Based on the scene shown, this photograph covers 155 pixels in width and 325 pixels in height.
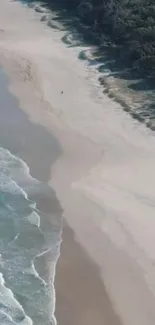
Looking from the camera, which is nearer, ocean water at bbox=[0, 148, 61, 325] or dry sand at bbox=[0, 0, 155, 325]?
A: ocean water at bbox=[0, 148, 61, 325]

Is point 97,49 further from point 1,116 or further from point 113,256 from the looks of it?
point 113,256

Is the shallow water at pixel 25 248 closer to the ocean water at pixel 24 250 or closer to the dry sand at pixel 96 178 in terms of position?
the ocean water at pixel 24 250

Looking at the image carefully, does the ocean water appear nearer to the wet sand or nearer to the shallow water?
the shallow water

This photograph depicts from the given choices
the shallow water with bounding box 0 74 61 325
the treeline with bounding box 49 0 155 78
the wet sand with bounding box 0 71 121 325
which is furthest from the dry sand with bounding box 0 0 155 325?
the treeline with bounding box 49 0 155 78

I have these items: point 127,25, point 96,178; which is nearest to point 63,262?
point 96,178

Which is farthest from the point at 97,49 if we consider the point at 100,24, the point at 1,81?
the point at 1,81

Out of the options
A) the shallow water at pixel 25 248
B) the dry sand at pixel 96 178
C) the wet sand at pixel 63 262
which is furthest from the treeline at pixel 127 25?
the shallow water at pixel 25 248
